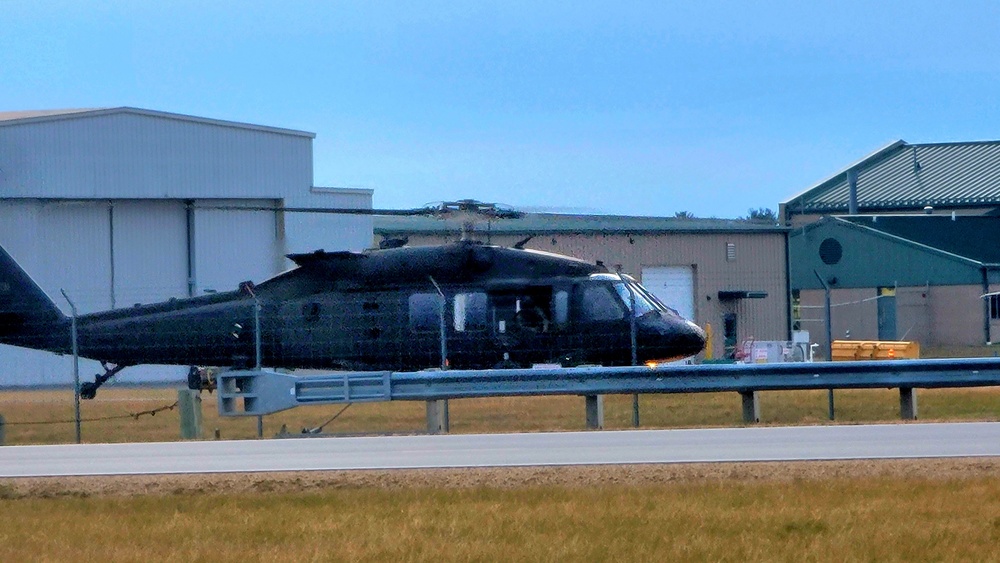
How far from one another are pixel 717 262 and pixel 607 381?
2686 cm

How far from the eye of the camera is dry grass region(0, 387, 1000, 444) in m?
17.2

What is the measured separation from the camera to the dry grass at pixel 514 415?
1717 centimetres

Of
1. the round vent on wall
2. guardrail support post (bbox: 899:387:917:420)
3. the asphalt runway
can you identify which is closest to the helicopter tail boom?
the asphalt runway

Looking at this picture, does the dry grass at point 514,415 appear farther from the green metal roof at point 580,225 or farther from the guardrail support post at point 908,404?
the green metal roof at point 580,225

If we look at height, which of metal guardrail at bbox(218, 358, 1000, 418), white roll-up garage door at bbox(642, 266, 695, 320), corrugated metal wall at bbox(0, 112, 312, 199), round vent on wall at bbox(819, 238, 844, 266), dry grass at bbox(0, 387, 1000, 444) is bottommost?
dry grass at bbox(0, 387, 1000, 444)

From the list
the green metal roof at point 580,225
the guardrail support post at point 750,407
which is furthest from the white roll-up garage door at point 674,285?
the guardrail support post at point 750,407

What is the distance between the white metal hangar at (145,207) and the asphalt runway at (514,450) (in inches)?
829

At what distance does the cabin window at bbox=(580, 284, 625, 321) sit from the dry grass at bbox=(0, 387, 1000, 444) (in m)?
1.27

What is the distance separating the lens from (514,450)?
12602mm

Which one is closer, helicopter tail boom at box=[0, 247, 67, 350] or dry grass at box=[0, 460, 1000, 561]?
dry grass at box=[0, 460, 1000, 561]

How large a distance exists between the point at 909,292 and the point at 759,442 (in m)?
39.3

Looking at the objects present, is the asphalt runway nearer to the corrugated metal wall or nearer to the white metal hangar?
the white metal hangar

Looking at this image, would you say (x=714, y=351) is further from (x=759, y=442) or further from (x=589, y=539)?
(x=589, y=539)

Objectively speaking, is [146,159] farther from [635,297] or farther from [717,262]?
[635,297]
